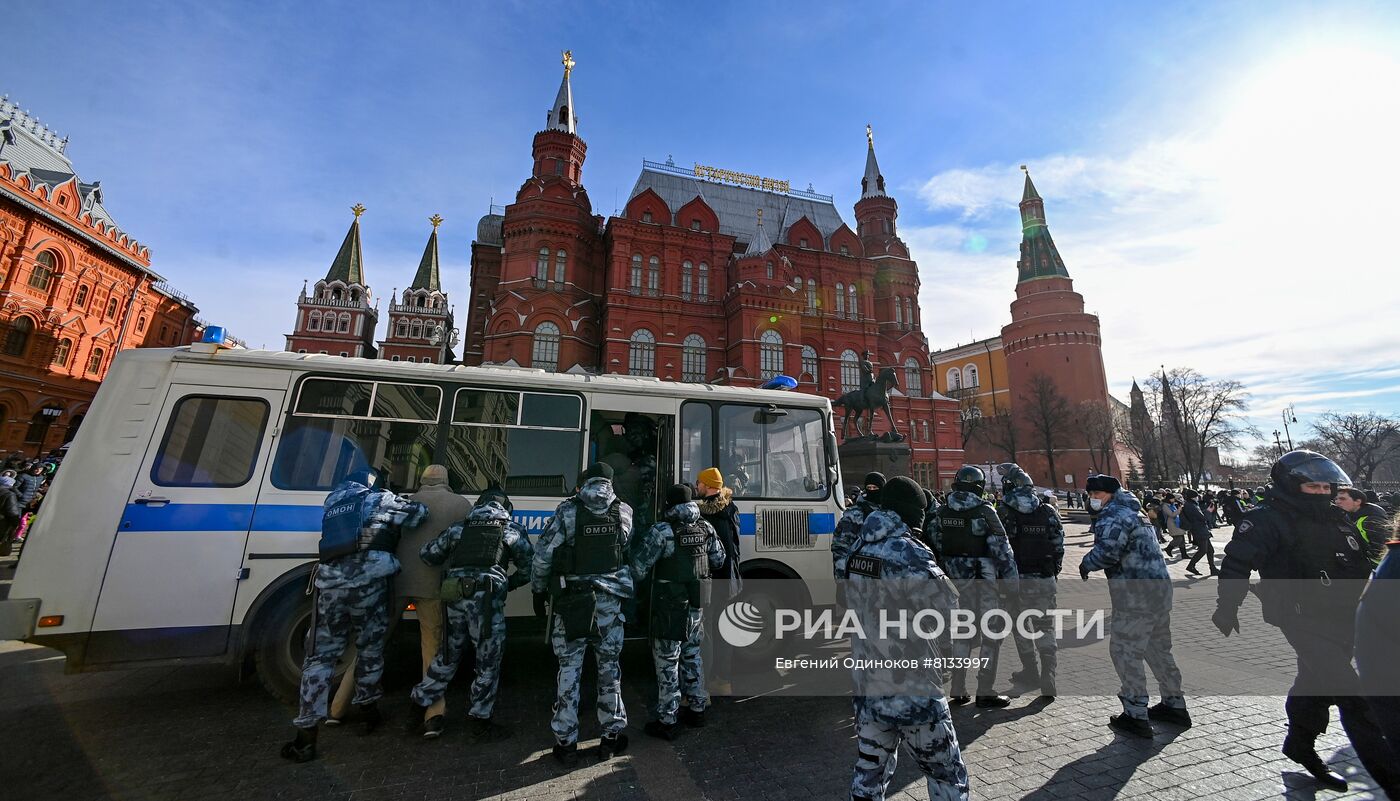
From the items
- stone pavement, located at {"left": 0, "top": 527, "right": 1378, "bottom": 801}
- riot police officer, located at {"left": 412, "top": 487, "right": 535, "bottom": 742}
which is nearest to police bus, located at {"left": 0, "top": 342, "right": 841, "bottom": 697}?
stone pavement, located at {"left": 0, "top": 527, "right": 1378, "bottom": 801}

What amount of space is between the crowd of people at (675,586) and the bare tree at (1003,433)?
50547 mm

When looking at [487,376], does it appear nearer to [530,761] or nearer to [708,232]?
[530,761]

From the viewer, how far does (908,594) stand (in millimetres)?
2744

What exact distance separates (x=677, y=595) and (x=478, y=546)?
5.50ft

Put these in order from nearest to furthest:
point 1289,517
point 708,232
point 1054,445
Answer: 1. point 1289,517
2. point 708,232
3. point 1054,445

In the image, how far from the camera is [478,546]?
4195 millimetres

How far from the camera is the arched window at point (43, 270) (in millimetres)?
28984

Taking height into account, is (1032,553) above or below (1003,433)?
below

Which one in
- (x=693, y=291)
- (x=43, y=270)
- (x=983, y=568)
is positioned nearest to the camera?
(x=983, y=568)

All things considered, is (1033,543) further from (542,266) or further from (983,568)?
(542,266)

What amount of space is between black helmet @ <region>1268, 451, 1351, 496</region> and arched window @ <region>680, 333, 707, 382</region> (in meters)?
27.7

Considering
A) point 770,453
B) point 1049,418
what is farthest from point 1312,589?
point 1049,418

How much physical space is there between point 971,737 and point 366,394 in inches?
248

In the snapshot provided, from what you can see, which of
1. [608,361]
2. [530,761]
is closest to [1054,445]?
[608,361]
